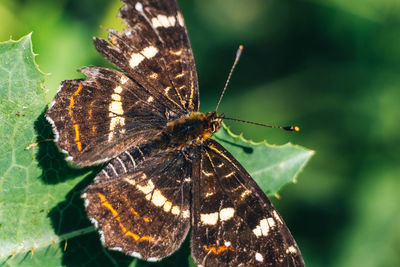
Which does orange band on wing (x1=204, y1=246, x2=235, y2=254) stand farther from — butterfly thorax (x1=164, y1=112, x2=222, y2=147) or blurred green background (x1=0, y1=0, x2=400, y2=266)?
blurred green background (x1=0, y1=0, x2=400, y2=266)

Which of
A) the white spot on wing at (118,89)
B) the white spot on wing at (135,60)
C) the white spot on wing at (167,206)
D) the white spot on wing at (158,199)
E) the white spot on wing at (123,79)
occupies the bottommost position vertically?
the white spot on wing at (167,206)

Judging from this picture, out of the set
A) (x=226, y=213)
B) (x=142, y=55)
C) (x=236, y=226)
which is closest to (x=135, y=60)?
(x=142, y=55)

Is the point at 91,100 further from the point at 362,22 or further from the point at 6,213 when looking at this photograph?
the point at 362,22

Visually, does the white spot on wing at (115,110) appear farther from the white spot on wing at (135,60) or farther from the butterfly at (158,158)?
the white spot on wing at (135,60)

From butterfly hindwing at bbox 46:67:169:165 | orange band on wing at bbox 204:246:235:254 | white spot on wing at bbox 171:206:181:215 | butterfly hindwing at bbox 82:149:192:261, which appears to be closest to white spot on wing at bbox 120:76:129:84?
butterfly hindwing at bbox 46:67:169:165

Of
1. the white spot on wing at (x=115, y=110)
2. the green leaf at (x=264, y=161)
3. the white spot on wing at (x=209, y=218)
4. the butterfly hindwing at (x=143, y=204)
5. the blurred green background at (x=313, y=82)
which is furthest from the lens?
the blurred green background at (x=313, y=82)

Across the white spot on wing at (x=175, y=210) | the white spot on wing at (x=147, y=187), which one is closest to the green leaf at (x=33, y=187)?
the white spot on wing at (x=147, y=187)

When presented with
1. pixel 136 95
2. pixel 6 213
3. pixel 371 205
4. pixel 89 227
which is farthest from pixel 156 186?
pixel 371 205
